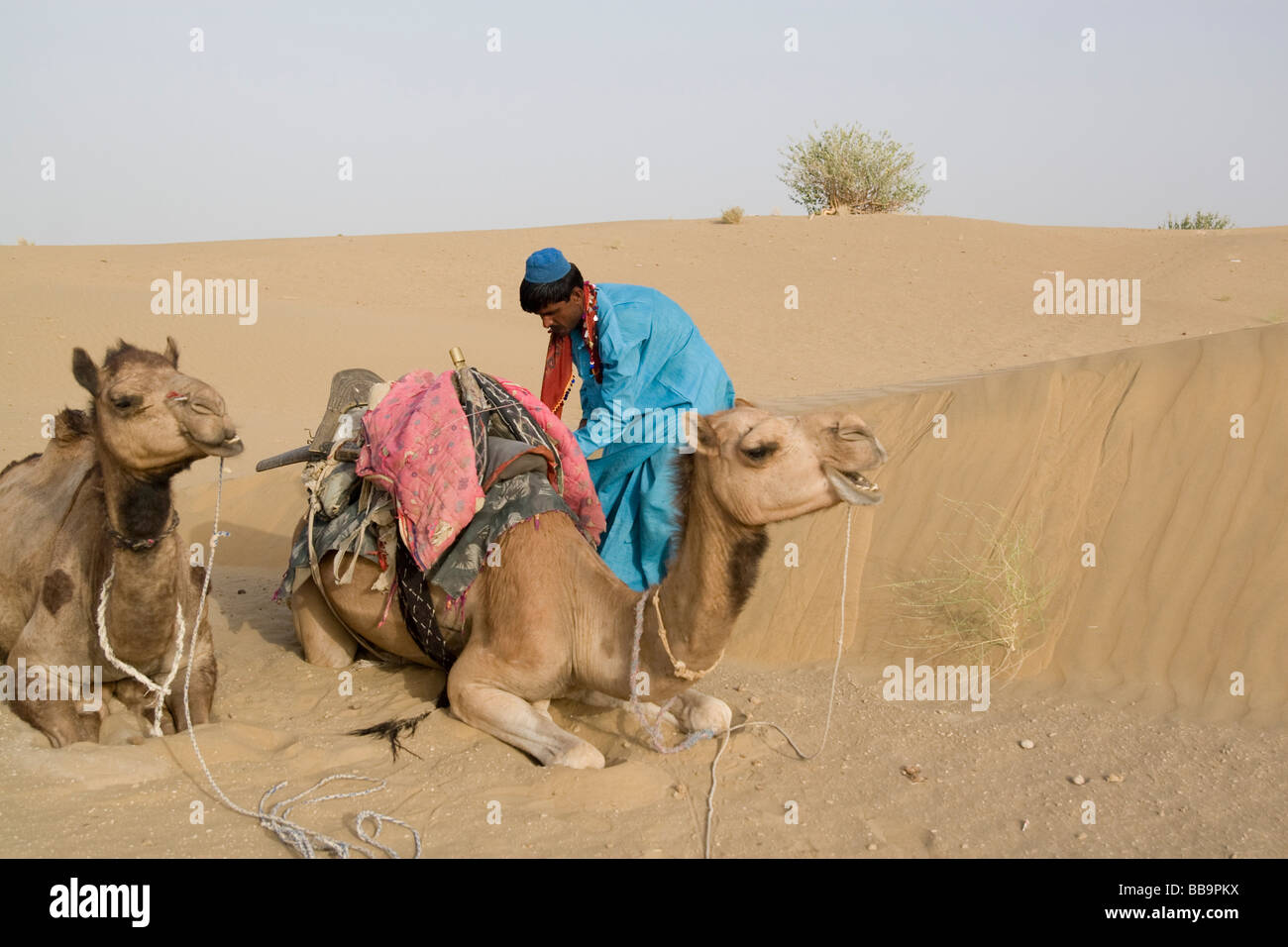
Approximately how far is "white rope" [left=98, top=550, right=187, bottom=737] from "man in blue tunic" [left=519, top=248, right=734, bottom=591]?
6.58 feet

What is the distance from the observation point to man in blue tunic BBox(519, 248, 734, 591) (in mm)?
5254

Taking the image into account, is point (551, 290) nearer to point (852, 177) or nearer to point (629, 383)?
point (629, 383)

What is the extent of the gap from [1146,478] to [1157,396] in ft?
1.83

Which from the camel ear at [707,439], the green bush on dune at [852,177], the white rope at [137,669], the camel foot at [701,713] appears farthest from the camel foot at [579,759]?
the green bush on dune at [852,177]

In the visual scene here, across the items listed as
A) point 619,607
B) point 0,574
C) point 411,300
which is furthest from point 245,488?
point 411,300

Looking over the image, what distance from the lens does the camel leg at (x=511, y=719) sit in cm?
416

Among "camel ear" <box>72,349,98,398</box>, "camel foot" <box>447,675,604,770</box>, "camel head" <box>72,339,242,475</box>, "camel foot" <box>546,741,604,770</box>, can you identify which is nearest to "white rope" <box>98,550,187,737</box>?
"camel head" <box>72,339,242,475</box>

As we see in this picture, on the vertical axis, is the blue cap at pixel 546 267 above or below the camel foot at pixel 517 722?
above

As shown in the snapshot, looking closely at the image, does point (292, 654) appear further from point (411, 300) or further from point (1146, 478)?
point (411, 300)

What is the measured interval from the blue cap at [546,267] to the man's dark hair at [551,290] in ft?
0.06

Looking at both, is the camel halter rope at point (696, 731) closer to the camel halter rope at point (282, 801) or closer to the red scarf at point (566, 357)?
the camel halter rope at point (282, 801)

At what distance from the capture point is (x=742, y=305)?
22.9 meters

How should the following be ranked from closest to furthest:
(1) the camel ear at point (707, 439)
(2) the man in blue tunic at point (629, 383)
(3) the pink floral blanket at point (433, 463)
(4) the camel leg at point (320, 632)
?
(1) the camel ear at point (707, 439) → (3) the pink floral blanket at point (433, 463) → (2) the man in blue tunic at point (629, 383) → (4) the camel leg at point (320, 632)

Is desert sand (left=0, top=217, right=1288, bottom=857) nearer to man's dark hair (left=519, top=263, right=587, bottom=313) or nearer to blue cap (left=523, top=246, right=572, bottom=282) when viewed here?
man's dark hair (left=519, top=263, right=587, bottom=313)
